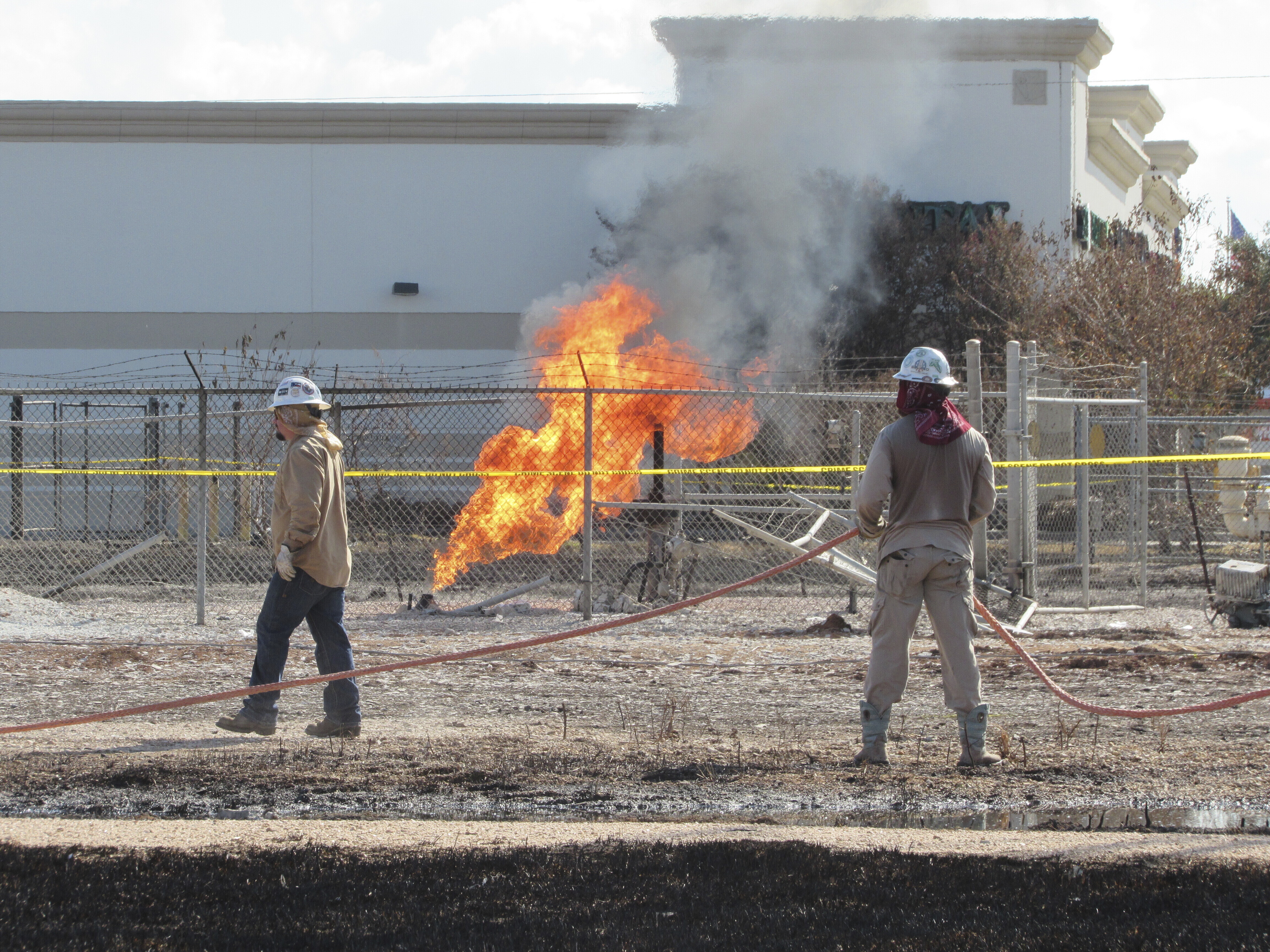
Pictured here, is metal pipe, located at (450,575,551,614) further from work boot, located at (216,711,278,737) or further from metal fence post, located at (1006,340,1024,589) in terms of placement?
work boot, located at (216,711,278,737)

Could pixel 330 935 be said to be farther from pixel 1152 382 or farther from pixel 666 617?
pixel 1152 382

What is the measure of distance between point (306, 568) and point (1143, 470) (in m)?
7.94

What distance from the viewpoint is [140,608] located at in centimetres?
1181

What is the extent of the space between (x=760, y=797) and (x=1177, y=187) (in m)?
36.7

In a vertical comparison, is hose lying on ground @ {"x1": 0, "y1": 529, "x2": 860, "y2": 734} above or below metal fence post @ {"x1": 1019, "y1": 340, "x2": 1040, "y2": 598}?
below

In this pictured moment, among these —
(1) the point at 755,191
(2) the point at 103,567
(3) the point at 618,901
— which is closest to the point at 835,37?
(1) the point at 755,191

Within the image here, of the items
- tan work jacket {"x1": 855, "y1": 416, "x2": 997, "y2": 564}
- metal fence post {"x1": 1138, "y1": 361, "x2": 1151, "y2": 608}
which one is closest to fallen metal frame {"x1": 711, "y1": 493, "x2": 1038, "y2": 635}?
metal fence post {"x1": 1138, "y1": 361, "x2": 1151, "y2": 608}

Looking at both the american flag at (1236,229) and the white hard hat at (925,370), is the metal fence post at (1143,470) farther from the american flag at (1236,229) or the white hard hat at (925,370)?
the american flag at (1236,229)

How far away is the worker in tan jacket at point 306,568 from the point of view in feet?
20.1

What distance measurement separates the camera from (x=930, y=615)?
545 cm

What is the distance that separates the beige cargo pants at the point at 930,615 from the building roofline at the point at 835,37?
21.0 meters

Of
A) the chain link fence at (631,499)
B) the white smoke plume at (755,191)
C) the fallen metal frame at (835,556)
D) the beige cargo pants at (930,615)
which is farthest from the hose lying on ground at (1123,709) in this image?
the white smoke plume at (755,191)

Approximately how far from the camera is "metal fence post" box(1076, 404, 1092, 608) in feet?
35.3

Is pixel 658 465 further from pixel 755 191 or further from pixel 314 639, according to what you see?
pixel 755 191
